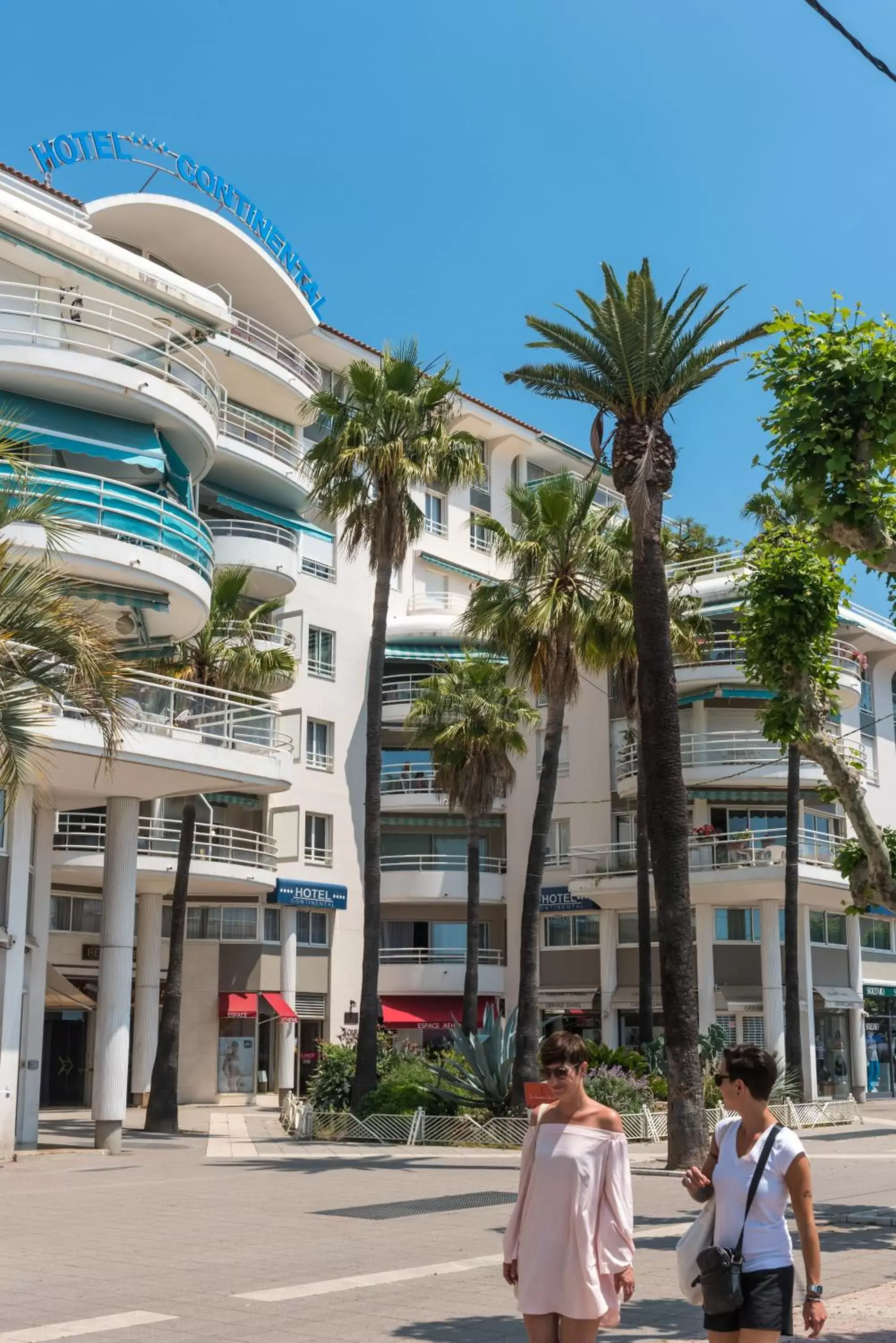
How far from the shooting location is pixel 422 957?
48.4 m

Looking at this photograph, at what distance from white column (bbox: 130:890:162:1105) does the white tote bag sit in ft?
115

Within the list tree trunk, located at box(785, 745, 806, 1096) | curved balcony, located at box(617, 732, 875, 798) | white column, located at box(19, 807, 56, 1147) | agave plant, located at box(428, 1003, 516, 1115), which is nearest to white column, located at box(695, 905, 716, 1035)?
curved balcony, located at box(617, 732, 875, 798)

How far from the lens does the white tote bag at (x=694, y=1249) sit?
5.58 m

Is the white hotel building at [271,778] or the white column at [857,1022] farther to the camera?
the white column at [857,1022]

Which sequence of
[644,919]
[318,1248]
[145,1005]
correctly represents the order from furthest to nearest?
1. [145,1005]
2. [644,919]
3. [318,1248]

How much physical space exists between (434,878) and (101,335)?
85.7 feet

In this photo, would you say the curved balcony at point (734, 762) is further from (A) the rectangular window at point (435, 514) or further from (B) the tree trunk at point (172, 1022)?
(B) the tree trunk at point (172, 1022)

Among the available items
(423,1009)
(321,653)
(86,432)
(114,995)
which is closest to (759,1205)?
(114,995)

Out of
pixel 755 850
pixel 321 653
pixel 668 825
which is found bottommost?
pixel 668 825

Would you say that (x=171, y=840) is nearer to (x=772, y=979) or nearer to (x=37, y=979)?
(x=37, y=979)

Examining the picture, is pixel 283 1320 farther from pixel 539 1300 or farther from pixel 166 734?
pixel 166 734

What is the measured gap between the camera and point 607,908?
149 feet

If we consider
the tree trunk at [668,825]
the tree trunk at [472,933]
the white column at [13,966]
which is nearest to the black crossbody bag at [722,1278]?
the tree trunk at [668,825]

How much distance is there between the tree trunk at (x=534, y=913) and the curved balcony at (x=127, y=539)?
24.0ft
